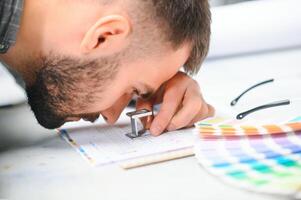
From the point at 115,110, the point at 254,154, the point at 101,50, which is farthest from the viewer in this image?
the point at 115,110

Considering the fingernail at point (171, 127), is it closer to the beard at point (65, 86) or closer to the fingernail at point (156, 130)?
the fingernail at point (156, 130)

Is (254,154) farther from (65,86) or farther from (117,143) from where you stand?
(65,86)

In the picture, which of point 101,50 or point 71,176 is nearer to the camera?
point 71,176

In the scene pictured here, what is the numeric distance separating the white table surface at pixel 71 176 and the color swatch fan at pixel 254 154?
0.05 ft

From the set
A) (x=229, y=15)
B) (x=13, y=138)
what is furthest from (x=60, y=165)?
(x=229, y=15)

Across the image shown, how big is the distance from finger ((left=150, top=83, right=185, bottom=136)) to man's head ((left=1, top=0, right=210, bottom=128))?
0.04 meters

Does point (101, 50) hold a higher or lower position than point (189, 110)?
higher

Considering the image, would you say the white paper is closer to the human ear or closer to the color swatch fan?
the color swatch fan

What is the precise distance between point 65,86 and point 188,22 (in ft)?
0.84

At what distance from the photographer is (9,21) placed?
0.70 meters

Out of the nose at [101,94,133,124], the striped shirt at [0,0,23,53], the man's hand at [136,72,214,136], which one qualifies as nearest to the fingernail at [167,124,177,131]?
the man's hand at [136,72,214,136]

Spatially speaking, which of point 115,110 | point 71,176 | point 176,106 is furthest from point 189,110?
point 71,176

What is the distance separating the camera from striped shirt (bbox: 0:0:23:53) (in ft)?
2.20

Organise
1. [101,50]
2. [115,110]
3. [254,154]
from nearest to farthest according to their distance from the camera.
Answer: [254,154] < [101,50] < [115,110]
